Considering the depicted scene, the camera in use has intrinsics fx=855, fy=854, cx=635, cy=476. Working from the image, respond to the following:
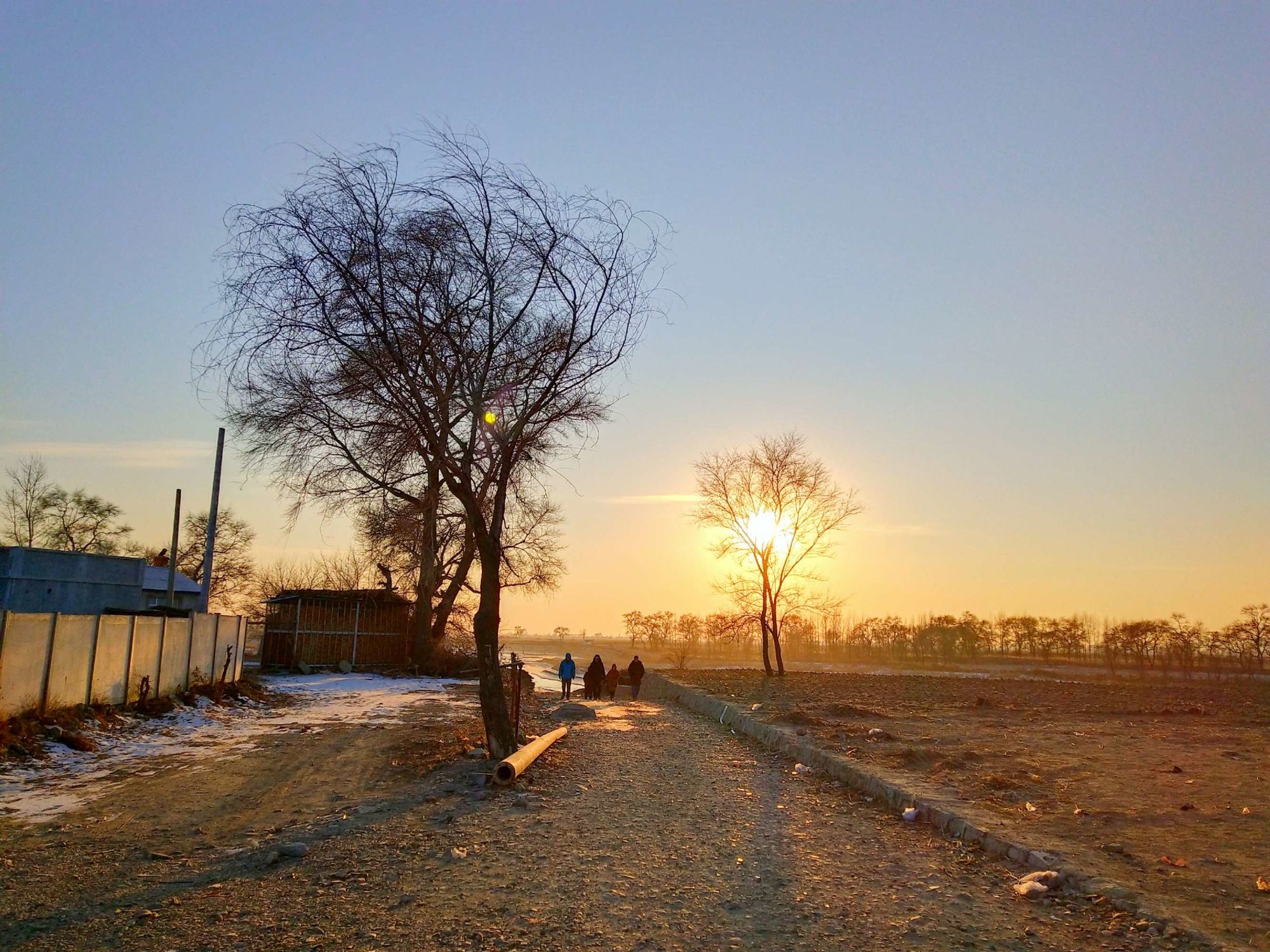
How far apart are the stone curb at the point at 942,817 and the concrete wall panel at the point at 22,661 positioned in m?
12.2

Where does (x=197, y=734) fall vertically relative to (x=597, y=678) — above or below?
→ below

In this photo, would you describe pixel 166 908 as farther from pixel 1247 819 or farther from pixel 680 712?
pixel 680 712

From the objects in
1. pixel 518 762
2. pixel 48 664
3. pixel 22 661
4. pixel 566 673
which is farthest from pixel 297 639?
pixel 518 762

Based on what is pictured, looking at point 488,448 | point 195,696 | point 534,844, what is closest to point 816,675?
point 195,696

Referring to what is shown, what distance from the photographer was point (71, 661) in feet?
48.2

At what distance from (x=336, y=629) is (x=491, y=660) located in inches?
922

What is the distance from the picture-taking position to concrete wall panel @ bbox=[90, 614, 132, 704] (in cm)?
1565

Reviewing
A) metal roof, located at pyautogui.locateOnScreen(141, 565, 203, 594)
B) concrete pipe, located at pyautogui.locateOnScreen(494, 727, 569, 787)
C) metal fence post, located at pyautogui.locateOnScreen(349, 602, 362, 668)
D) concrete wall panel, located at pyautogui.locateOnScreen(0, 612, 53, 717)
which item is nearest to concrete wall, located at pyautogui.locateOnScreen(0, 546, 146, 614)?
metal roof, located at pyautogui.locateOnScreen(141, 565, 203, 594)

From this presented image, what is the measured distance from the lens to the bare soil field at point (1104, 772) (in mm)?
6906

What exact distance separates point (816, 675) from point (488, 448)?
29.3 m

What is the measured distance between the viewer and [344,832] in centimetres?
805

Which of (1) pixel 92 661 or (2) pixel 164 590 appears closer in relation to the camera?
(1) pixel 92 661

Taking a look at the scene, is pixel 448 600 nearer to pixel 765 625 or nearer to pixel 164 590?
pixel 765 625

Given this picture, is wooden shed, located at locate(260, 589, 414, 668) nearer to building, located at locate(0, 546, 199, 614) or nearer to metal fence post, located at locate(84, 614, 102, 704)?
building, located at locate(0, 546, 199, 614)
